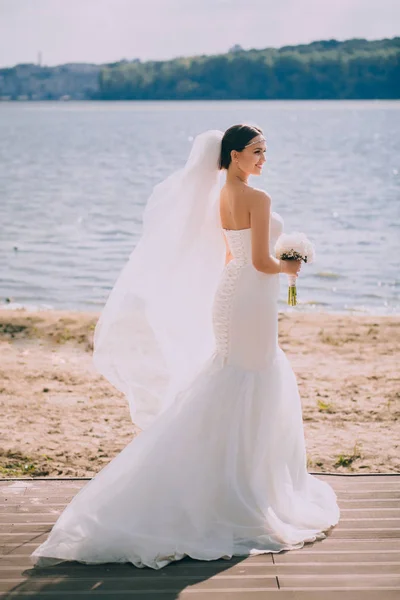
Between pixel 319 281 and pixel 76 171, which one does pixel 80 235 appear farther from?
pixel 76 171

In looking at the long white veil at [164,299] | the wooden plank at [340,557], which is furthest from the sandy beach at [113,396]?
the wooden plank at [340,557]

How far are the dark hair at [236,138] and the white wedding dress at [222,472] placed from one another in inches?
17.3

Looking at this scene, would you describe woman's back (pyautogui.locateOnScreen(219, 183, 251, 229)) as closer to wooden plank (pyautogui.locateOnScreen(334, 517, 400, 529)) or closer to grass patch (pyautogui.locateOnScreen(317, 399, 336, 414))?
wooden plank (pyautogui.locateOnScreen(334, 517, 400, 529))

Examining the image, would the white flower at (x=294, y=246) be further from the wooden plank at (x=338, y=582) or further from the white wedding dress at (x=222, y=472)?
the wooden plank at (x=338, y=582)

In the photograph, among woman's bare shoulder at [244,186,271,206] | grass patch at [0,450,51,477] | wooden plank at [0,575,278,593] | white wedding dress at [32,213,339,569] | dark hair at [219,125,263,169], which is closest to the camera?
wooden plank at [0,575,278,593]

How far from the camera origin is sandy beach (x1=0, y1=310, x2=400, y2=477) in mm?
7094

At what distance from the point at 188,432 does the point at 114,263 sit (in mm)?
15549

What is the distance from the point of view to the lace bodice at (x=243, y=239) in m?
5.16

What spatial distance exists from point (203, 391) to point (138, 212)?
27123 mm

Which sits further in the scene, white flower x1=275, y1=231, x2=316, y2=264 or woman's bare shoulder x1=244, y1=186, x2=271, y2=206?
white flower x1=275, y1=231, x2=316, y2=264

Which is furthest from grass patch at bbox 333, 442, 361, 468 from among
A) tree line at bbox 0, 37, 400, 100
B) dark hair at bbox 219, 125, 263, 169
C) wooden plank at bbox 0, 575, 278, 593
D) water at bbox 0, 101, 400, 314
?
tree line at bbox 0, 37, 400, 100

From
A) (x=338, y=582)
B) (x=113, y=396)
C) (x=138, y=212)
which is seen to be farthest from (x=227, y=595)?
(x=138, y=212)

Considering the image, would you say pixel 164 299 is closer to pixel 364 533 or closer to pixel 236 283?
pixel 236 283

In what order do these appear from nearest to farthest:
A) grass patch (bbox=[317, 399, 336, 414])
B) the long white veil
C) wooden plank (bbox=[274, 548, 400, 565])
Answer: wooden plank (bbox=[274, 548, 400, 565]) < the long white veil < grass patch (bbox=[317, 399, 336, 414])
